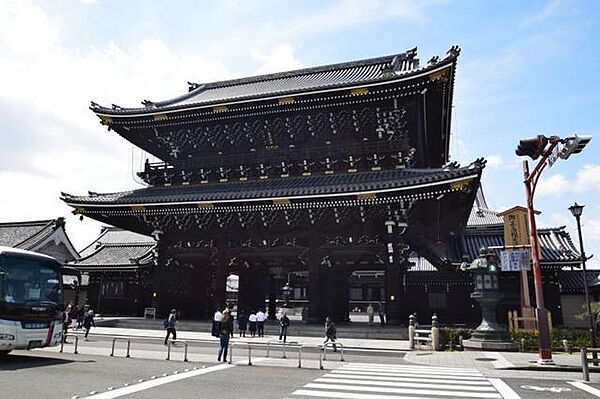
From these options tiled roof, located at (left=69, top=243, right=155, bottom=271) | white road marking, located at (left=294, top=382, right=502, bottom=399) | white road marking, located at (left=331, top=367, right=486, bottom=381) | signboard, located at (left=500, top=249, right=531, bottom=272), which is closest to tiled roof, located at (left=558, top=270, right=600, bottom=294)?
signboard, located at (left=500, top=249, right=531, bottom=272)

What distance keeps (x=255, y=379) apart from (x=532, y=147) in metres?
12.1

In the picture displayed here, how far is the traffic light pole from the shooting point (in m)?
14.2

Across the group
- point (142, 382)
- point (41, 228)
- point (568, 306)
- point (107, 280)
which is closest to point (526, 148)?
point (142, 382)

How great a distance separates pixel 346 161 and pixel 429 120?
597cm

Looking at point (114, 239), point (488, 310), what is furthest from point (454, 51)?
point (114, 239)

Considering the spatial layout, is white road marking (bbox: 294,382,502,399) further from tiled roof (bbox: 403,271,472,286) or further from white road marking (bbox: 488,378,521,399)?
tiled roof (bbox: 403,271,472,286)

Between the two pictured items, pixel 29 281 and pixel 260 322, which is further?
pixel 260 322

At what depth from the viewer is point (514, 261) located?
82.8 ft

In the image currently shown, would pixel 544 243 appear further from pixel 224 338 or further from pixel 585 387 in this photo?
pixel 224 338

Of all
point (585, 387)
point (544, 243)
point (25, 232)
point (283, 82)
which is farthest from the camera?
point (25, 232)

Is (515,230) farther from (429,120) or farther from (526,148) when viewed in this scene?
(526,148)

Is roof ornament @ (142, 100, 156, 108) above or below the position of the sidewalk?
above

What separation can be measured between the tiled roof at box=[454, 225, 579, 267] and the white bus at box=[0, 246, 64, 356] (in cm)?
2318

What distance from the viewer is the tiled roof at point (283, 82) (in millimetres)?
27078
